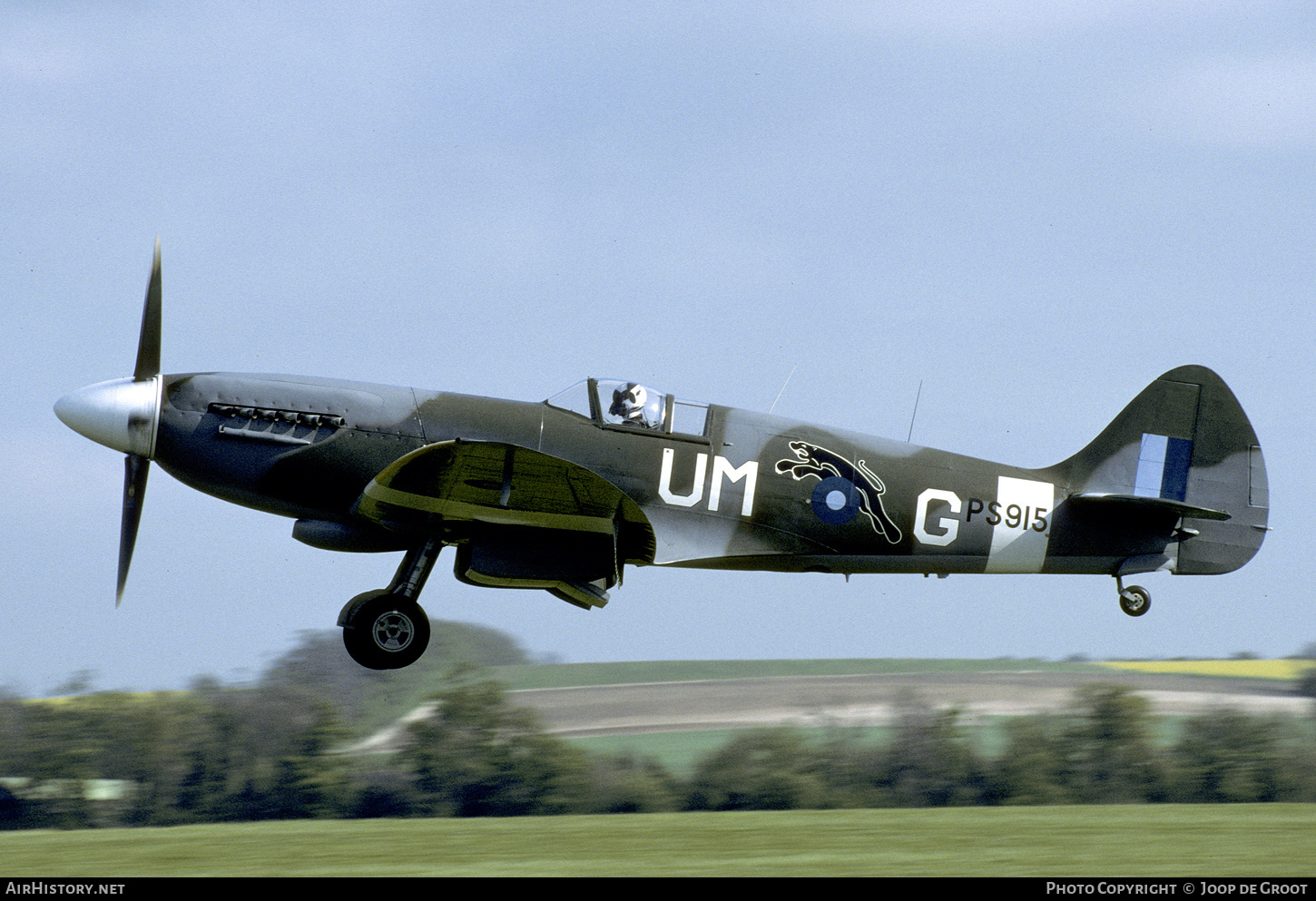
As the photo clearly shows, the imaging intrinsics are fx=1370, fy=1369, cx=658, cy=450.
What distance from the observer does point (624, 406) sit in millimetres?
10188

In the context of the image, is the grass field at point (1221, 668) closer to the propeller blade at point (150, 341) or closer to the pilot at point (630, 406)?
the pilot at point (630, 406)

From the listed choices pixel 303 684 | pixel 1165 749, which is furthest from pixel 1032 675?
pixel 303 684

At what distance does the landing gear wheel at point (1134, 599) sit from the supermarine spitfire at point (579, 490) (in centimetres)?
2

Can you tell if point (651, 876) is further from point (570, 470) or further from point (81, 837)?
point (81, 837)

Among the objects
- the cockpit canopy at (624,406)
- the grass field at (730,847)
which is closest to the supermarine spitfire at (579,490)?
the cockpit canopy at (624,406)

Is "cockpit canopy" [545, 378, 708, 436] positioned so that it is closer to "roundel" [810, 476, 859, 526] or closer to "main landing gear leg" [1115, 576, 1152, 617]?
"roundel" [810, 476, 859, 526]

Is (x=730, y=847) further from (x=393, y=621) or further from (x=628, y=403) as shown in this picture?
(x=628, y=403)

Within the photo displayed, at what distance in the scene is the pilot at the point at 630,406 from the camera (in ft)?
33.4

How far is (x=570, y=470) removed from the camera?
9.08 m

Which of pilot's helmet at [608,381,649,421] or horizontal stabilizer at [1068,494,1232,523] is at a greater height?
pilot's helmet at [608,381,649,421]

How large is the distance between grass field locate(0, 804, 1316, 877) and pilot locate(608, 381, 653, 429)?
308 centimetres

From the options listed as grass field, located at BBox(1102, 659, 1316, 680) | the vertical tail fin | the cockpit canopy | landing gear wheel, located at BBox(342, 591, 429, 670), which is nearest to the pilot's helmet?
the cockpit canopy

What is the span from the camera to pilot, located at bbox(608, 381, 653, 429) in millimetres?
10172

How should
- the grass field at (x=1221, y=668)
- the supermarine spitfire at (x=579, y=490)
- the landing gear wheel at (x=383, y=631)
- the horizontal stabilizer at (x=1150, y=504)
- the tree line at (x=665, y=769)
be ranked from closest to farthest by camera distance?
the supermarine spitfire at (x=579, y=490) < the landing gear wheel at (x=383, y=631) < the horizontal stabilizer at (x=1150, y=504) < the tree line at (x=665, y=769) < the grass field at (x=1221, y=668)
